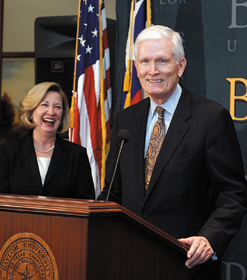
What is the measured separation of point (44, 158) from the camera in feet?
9.86

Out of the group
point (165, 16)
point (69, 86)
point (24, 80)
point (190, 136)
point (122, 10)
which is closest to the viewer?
point (190, 136)

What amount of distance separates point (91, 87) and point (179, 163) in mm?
2180

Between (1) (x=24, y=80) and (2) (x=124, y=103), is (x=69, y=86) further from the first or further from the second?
(1) (x=24, y=80)

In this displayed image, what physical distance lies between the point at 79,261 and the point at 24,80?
5203mm

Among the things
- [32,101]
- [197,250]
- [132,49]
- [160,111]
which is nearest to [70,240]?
[197,250]

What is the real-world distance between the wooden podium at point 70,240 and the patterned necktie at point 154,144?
562mm

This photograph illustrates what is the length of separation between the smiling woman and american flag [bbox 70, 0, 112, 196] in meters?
0.44

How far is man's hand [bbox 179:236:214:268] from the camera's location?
4.46ft

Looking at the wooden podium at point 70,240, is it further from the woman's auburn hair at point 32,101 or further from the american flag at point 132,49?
the american flag at point 132,49

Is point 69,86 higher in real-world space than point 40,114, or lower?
higher

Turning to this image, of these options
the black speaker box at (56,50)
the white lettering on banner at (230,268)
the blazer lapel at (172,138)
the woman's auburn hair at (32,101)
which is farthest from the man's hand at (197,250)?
the black speaker box at (56,50)

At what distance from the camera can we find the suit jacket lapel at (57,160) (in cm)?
288

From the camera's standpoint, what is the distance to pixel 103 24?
12.5ft

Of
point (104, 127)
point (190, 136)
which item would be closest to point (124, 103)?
point (104, 127)
